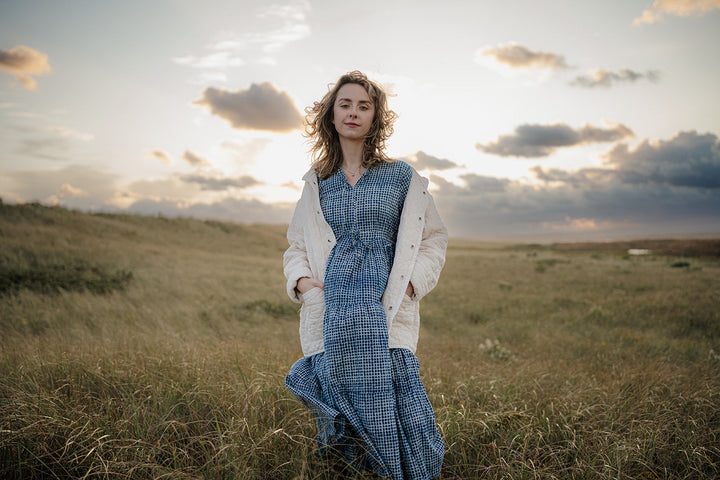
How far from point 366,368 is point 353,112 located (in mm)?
1736

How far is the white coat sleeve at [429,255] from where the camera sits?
266 cm

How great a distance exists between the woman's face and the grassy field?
7.23ft

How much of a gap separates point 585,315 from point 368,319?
35.4 ft

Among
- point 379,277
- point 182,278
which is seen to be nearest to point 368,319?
point 379,277

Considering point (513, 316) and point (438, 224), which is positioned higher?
point (438, 224)

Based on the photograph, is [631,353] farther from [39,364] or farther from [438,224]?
[39,364]

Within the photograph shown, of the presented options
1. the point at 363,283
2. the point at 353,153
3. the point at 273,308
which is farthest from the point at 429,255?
the point at 273,308

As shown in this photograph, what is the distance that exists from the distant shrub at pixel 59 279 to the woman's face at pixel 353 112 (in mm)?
10427

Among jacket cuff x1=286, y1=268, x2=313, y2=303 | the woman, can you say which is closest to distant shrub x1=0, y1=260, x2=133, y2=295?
jacket cuff x1=286, y1=268, x2=313, y2=303

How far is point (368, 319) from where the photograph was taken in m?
2.46

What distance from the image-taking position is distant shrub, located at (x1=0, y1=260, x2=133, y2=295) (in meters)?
10.1

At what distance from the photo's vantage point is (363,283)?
2.58 metres

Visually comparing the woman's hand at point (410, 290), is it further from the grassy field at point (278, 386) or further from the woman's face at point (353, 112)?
the grassy field at point (278, 386)

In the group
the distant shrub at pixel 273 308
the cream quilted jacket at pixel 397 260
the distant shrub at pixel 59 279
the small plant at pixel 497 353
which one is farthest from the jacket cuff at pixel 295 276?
the distant shrub at pixel 59 279
